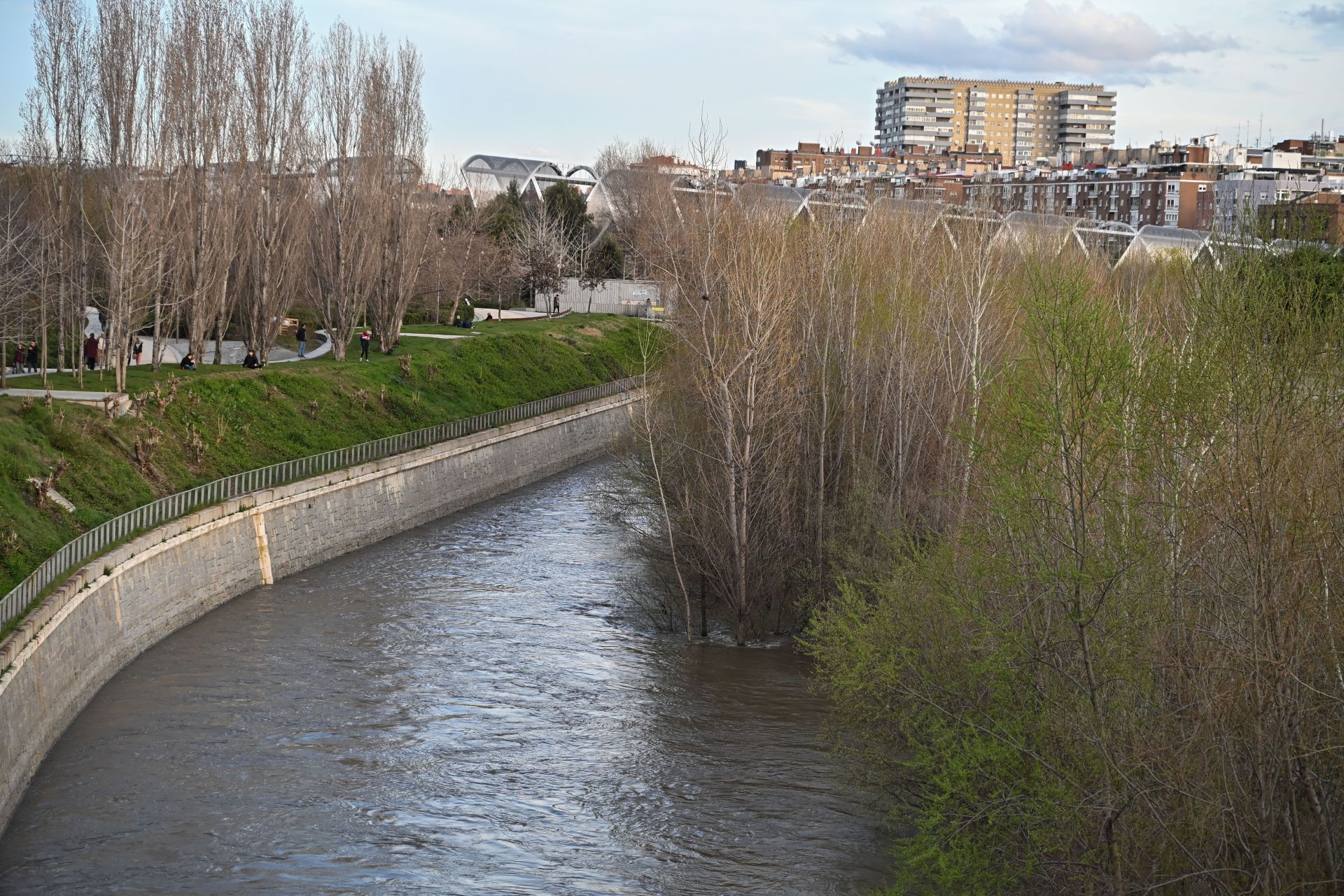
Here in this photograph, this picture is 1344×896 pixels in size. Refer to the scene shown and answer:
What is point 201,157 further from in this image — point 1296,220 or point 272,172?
point 1296,220

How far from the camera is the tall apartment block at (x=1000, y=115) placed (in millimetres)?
190625

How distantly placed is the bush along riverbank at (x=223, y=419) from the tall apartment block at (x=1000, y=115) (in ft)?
511

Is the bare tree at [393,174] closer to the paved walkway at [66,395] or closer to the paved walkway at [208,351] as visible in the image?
the paved walkway at [208,351]

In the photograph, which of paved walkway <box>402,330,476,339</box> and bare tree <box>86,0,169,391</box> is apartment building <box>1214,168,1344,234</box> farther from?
bare tree <box>86,0,169,391</box>

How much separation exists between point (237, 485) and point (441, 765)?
983 centimetres

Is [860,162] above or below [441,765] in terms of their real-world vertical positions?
above

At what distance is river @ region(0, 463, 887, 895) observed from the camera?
12.9m

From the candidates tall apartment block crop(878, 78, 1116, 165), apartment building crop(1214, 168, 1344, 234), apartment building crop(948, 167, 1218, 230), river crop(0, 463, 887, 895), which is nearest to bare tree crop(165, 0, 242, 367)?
river crop(0, 463, 887, 895)

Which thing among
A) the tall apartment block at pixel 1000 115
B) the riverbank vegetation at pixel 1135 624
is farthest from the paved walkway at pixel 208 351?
the tall apartment block at pixel 1000 115

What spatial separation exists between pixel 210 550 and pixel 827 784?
11259mm

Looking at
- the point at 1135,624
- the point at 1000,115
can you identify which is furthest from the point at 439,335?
the point at 1000,115

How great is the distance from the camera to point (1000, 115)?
193500mm

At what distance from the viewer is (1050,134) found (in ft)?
635

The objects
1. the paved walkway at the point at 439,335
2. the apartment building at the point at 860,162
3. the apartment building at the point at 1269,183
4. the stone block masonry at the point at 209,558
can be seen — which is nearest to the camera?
the stone block masonry at the point at 209,558
